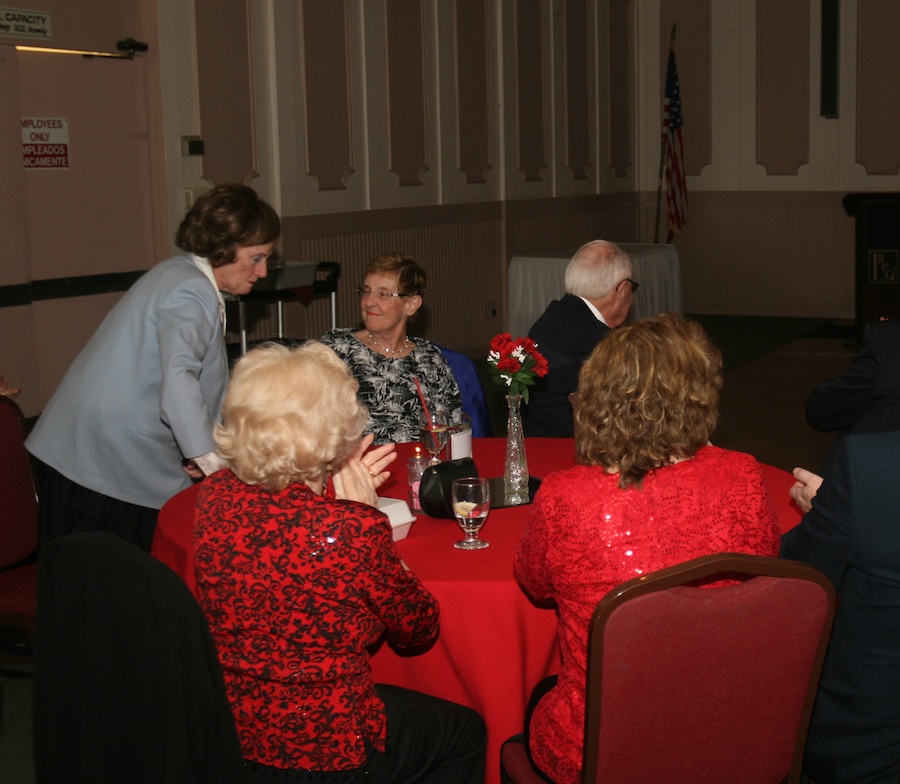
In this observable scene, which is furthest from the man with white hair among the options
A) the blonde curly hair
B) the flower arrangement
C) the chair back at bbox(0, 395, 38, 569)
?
the blonde curly hair

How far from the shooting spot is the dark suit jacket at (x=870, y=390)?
2.75 meters

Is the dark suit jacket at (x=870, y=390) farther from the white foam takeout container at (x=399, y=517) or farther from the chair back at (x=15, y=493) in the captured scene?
the chair back at (x=15, y=493)

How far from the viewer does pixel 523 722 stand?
6.52 feet

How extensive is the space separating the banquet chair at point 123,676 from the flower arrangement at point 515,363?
1.14 metres

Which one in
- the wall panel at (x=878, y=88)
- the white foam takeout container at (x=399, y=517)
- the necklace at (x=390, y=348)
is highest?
the wall panel at (x=878, y=88)

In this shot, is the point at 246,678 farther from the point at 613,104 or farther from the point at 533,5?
the point at 613,104

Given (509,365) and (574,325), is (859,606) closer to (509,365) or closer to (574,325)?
(509,365)

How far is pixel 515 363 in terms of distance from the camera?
2.48 meters

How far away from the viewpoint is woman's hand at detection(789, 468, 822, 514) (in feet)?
6.88

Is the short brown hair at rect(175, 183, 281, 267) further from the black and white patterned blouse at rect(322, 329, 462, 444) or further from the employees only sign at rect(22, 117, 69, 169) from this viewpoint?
the employees only sign at rect(22, 117, 69, 169)

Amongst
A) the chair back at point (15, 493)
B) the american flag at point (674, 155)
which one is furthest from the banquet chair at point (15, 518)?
the american flag at point (674, 155)

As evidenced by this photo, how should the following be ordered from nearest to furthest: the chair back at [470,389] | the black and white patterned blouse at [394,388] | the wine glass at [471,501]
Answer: the wine glass at [471,501], the black and white patterned blouse at [394,388], the chair back at [470,389]

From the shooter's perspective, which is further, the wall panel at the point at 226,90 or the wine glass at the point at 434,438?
the wall panel at the point at 226,90

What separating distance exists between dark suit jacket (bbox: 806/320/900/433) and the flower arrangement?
2.86 feet
